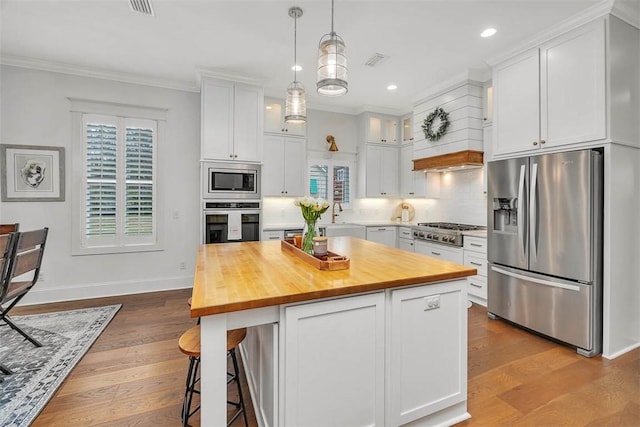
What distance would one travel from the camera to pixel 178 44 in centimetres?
322

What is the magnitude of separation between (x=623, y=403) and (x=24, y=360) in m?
4.29

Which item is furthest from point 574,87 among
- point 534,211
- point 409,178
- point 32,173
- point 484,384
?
point 32,173

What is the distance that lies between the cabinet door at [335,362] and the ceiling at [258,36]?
2437 mm

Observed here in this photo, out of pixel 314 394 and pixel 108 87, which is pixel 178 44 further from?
pixel 314 394

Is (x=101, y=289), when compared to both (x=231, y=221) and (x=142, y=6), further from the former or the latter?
(x=142, y=6)

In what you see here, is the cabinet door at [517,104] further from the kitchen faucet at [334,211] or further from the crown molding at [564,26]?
the kitchen faucet at [334,211]

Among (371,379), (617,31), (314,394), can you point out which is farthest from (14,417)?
(617,31)

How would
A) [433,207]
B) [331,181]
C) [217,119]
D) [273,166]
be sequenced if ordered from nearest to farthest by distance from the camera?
[217,119] < [273,166] < [433,207] < [331,181]

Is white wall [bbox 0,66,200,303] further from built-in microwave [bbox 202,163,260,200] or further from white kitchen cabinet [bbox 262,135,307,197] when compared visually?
white kitchen cabinet [bbox 262,135,307,197]

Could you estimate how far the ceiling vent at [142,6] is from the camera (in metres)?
2.50

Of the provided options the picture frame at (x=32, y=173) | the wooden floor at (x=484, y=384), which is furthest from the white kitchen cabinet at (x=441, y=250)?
the picture frame at (x=32, y=173)

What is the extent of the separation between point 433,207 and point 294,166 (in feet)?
8.09

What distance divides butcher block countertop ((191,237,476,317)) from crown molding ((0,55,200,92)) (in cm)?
312

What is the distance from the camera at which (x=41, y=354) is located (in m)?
2.49
